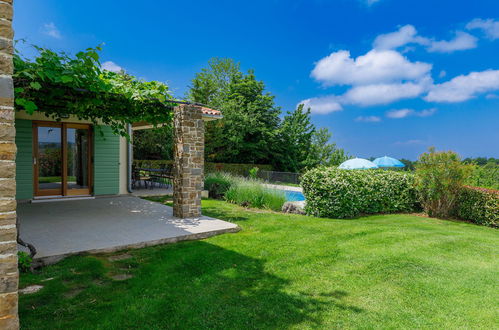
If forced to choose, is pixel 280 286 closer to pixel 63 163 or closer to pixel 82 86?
pixel 82 86

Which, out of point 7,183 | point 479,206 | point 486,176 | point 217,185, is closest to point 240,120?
point 217,185

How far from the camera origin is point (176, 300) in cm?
329

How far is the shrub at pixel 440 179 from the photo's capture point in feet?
26.6

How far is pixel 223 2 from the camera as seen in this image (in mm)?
16984

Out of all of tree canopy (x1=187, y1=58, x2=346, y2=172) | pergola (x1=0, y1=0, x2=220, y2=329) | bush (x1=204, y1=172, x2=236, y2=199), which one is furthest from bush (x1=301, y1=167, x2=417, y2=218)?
tree canopy (x1=187, y1=58, x2=346, y2=172)

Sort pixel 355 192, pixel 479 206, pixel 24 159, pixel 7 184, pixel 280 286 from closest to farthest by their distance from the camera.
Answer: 1. pixel 7 184
2. pixel 280 286
3. pixel 479 206
4. pixel 355 192
5. pixel 24 159

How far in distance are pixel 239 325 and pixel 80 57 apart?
16.6ft

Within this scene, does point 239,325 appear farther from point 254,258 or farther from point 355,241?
point 355,241

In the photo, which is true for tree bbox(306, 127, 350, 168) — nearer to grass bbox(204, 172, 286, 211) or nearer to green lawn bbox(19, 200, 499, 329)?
grass bbox(204, 172, 286, 211)

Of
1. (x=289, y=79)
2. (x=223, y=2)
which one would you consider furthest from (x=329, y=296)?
(x=289, y=79)

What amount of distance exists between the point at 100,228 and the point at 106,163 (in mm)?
5398

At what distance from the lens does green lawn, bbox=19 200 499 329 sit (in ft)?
9.63

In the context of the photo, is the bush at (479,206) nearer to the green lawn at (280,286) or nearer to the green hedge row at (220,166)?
the green lawn at (280,286)

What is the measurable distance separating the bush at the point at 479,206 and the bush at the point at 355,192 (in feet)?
4.19
